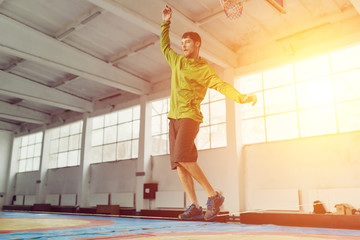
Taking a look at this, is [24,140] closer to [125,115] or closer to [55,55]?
[125,115]

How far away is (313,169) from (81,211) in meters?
9.33

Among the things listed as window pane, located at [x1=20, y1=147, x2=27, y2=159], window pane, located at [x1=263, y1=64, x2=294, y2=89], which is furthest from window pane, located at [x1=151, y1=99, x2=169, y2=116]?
window pane, located at [x1=20, y1=147, x2=27, y2=159]

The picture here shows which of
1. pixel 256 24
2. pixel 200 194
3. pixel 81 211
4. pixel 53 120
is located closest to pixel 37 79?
pixel 53 120

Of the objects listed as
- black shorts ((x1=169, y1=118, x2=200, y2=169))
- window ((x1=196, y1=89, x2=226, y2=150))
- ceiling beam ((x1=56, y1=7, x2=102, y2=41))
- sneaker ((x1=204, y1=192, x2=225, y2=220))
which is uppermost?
ceiling beam ((x1=56, y1=7, x2=102, y2=41))

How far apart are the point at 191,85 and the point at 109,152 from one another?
12.0 meters

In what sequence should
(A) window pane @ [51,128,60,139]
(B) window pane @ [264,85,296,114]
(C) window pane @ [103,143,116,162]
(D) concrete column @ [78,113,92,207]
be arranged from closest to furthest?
(B) window pane @ [264,85,296,114] → (C) window pane @ [103,143,116,162] → (D) concrete column @ [78,113,92,207] → (A) window pane @ [51,128,60,139]

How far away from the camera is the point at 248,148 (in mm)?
9539

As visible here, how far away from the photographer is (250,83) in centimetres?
991

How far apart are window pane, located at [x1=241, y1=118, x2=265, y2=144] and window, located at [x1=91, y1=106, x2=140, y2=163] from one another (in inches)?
180

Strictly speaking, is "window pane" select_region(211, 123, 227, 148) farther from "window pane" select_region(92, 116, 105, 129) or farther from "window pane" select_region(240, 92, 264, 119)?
"window pane" select_region(92, 116, 105, 129)

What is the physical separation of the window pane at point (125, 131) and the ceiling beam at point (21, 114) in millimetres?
5490

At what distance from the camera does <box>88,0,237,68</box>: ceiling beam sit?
7.03 meters

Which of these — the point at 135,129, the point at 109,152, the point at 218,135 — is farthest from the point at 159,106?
the point at 109,152

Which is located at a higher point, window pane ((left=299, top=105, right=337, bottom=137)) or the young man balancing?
window pane ((left=299, top=105, right=337, bottom=137))
